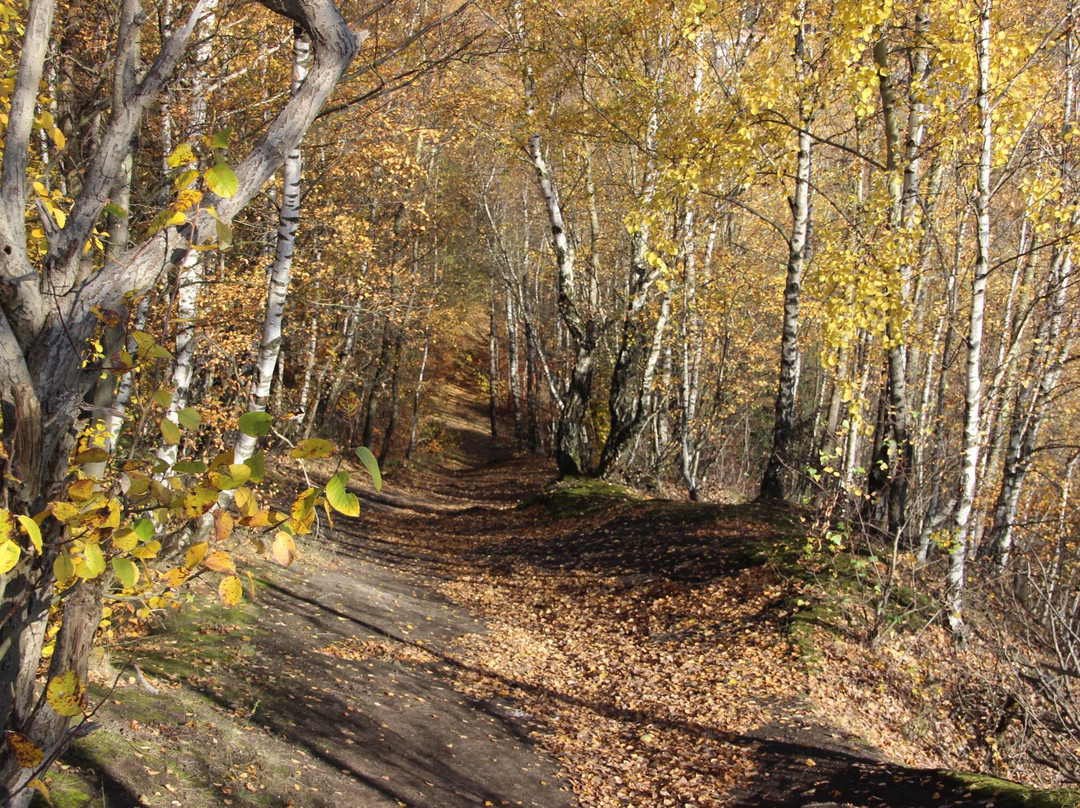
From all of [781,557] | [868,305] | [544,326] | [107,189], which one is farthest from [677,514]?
[544,326]

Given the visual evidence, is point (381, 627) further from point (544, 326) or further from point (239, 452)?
point (544, 326)

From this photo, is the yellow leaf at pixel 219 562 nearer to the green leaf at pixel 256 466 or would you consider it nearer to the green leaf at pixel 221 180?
the green leaf at pixel 256 466

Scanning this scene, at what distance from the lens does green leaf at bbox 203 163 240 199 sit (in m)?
1.91

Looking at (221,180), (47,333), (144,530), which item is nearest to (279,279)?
(47,333)

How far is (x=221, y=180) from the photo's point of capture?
6.32ft

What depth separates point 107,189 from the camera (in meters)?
2.33

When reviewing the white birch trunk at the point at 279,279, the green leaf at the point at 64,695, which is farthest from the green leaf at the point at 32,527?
the white birch trunk at the point at 279,279

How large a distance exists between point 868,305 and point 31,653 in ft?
25.0

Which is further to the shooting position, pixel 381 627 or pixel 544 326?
pixel 544 326

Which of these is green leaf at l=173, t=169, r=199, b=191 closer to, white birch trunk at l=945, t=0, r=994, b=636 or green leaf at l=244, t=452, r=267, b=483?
green leaf at l=244, t=452, r=267, b=483

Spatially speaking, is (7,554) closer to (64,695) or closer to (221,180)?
(64,695)

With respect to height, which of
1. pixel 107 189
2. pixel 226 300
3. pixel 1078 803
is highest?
pixel 226 300

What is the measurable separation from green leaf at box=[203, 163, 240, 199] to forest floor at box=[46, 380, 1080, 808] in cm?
150

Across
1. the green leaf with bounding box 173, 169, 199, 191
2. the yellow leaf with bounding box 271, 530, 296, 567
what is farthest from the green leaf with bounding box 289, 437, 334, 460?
the green leaf with bounding box 173, 169, 199, 191
